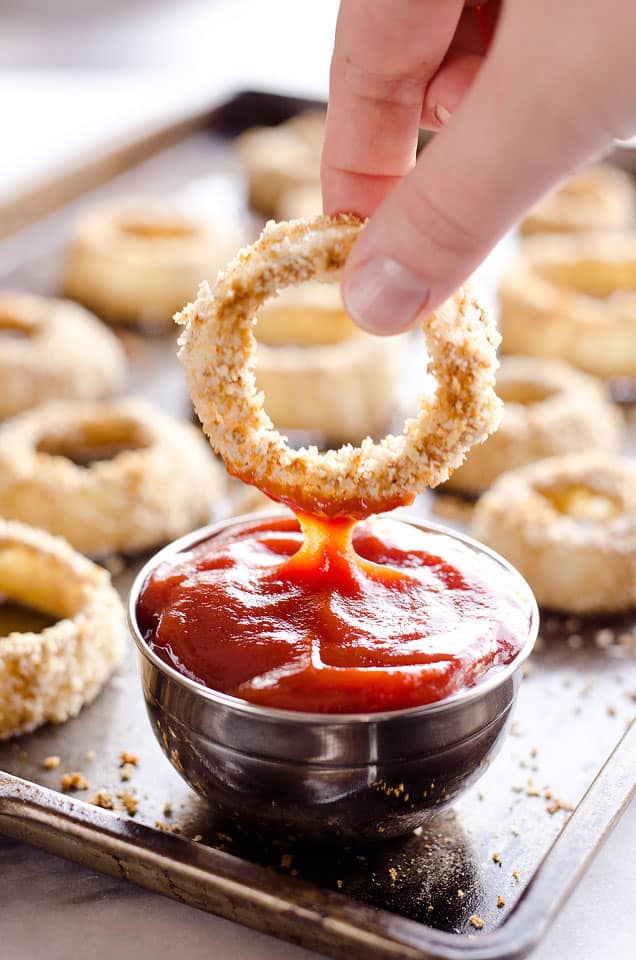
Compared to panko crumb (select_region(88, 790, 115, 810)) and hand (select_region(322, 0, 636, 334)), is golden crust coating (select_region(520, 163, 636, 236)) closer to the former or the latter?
hand (select_region(322, 0, 636, 334))

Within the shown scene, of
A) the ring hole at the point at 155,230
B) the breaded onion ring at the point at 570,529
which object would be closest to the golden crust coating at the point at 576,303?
the breaded onion ring at the point at 570,529

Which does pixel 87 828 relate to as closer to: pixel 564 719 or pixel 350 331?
pixel 564 719

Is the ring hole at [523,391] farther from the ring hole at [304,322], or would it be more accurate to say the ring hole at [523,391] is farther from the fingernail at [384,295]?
the fingernail at [384,295]

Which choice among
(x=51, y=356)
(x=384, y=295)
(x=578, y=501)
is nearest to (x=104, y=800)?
(x=384, y=295)

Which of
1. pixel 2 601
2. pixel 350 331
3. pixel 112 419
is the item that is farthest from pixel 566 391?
pixel 2 601

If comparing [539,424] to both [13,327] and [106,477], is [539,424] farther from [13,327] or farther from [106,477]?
[13,327]

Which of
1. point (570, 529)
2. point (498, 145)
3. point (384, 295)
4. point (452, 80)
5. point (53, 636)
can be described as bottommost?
point (53, 636)
